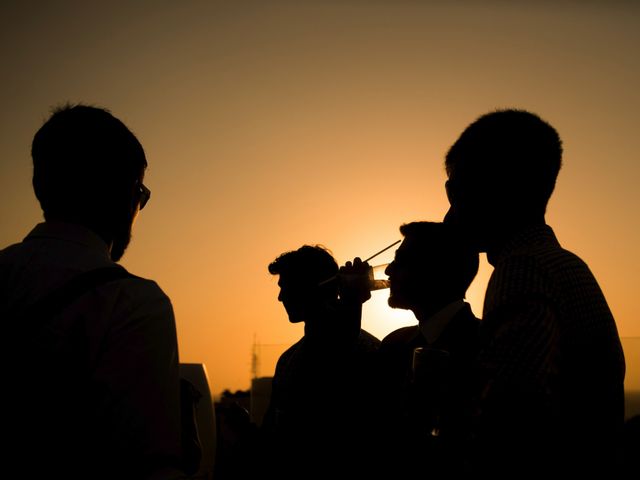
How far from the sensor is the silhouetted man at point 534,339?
65.1 inches

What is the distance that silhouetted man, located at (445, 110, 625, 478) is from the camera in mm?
1653

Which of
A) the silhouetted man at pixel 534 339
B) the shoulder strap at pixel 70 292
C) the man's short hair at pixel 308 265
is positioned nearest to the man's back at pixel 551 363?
the silhouetted man at pixel 534 339

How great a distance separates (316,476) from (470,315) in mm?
1210

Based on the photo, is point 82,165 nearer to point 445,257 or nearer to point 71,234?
point 71,234

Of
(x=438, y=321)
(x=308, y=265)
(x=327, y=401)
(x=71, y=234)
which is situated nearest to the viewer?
(x=71, y=234)

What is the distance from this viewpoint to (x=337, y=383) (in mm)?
3826

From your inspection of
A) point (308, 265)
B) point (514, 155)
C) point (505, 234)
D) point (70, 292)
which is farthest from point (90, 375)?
point (308, 265)

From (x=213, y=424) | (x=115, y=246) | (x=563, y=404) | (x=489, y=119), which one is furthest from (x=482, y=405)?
(x=213, y=424)

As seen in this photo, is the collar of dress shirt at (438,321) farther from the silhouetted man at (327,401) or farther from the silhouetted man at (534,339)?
the silhouetted man at (534,339)

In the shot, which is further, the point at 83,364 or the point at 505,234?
the point at 505,234

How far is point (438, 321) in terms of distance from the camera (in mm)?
3609

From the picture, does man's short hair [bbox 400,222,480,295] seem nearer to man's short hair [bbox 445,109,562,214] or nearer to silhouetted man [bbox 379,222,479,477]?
silhouetted man [bbox 379,222,479,477]

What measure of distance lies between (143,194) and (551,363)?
1.29m

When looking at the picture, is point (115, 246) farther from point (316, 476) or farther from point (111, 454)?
point (316, 476)
